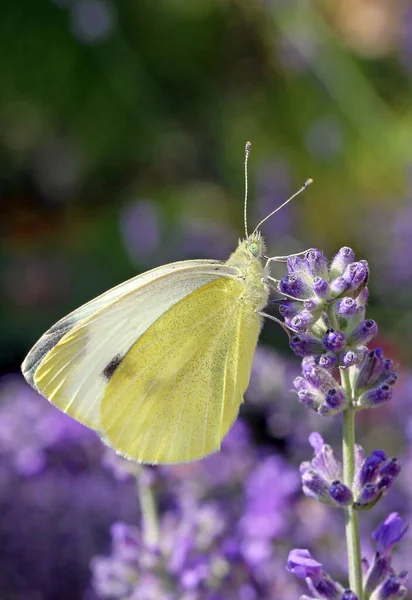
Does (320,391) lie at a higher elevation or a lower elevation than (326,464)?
higher

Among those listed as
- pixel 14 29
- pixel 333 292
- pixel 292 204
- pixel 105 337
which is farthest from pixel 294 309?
pixel 14 29

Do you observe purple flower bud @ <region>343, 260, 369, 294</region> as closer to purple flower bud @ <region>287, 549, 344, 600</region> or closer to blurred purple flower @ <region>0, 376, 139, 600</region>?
purple flower bud @ <region>287, 549, 344, 600</region>

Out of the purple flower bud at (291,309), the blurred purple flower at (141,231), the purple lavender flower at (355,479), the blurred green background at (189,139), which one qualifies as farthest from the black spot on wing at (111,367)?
the blurred purple flower at (141,231)

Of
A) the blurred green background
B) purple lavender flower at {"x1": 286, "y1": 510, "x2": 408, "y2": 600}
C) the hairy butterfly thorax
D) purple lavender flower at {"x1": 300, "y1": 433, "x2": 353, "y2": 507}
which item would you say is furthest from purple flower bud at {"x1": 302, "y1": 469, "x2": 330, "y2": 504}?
the blurred green background

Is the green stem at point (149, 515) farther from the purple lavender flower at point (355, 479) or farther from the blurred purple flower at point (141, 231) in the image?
the blurred purple flower at point (141, 231)

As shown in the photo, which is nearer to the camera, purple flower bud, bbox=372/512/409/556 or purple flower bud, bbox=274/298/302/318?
purple flower bud, bbox=372/512/409/556

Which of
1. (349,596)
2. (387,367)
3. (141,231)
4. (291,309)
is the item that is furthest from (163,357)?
(141,231)

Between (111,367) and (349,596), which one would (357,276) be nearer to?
(349,596)
